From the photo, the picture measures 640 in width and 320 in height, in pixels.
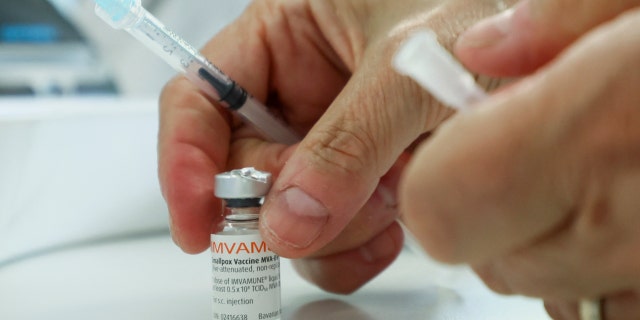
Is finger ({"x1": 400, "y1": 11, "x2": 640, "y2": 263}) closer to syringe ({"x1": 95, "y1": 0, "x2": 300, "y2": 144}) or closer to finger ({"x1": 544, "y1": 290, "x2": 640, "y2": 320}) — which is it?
finger ({"x1": 544, "y1": 290, "x2": 640, "y2": 320})

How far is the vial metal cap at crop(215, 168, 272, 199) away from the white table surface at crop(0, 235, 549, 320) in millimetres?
149

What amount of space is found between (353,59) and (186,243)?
24cm

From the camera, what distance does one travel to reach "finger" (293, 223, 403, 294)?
0.76m

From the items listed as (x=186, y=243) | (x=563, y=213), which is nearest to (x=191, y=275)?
(x=186, y=243)

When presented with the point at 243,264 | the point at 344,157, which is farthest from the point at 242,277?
the point at 344,157

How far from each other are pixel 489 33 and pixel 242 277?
26cm

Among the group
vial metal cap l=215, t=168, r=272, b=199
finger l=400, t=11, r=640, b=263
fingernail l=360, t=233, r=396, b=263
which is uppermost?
finger l=400, t=11, r=640, b=263

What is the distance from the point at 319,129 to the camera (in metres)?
0.59

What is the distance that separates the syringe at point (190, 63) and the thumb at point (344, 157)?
0.18 m

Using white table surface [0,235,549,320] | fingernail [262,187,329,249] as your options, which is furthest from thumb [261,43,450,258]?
white table surface [0,235,549,320]

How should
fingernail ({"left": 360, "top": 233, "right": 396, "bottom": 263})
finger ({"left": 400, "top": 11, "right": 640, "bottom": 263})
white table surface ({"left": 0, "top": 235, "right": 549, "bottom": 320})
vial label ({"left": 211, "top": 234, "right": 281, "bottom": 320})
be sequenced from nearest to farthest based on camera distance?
1. finger ({"left": 400, "top": 11, "right": 640, "bottom": 263})
2. vial label ({"left": 211, "top": 234, "right": 281, "bottom": 320})
3. white table surface ({"left": 0, "top": 235, "right": 549, "bottom": 320})
4. fingernail ({"left": 360, "top": 233, "right": 396, "bottom": 263})

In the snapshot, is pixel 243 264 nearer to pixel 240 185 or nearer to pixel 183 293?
pixel 240 185

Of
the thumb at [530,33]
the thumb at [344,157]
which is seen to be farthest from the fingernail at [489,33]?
the thumb at [344,157]

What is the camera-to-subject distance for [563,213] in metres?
0.35
